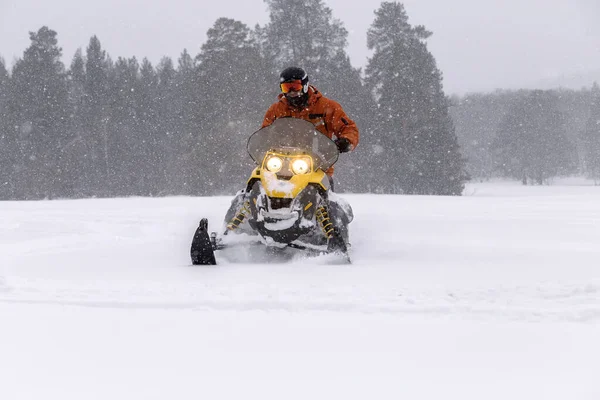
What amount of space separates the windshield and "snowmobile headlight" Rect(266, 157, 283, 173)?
309 mm

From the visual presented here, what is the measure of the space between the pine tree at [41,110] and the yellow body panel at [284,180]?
106 feet

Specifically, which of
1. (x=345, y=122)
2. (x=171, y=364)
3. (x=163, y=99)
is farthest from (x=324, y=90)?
(x=171, y=364)

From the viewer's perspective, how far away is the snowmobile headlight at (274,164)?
473 cm

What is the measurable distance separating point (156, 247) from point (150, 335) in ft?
11.3

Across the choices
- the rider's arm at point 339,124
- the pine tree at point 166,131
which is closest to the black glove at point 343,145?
the rider's arm at point 339,124

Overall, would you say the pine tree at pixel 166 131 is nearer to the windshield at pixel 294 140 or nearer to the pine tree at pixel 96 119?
the pine tree at pixel 96 119

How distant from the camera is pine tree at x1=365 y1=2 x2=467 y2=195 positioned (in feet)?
94.4

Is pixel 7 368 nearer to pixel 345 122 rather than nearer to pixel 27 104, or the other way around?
pixel 345 122

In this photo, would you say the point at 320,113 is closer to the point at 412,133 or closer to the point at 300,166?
the point at 300,166

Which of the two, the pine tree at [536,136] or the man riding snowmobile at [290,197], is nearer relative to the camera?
the man riding snowmobile at [290,197]

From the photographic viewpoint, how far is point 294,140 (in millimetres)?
5137

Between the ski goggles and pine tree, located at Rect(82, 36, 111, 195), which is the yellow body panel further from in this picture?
pine tree, located at Rect(82, 36, 111, 195)

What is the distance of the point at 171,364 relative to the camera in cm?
205

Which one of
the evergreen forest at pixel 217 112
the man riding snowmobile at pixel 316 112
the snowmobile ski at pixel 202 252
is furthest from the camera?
the evergreen forest at pixel 217 112
